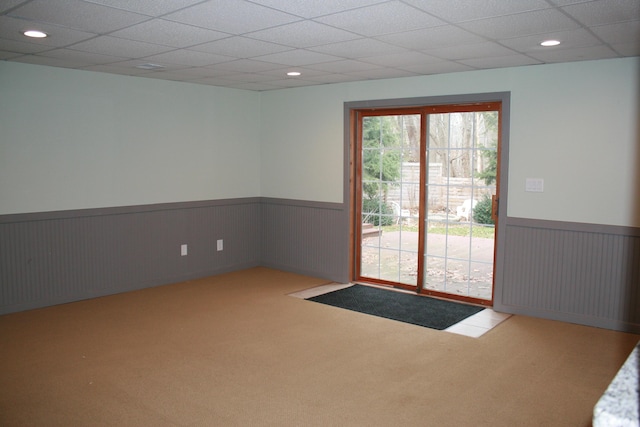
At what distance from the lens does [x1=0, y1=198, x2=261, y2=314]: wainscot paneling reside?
16.0 ft

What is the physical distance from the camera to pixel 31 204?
4906 millimetres

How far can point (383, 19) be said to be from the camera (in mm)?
3182

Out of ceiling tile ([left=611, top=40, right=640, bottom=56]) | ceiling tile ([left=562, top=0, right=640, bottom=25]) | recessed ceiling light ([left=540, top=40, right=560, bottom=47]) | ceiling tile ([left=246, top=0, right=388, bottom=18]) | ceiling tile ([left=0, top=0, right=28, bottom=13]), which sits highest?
ceiling tile ([left=0, top=0, right=28, bottom=13])

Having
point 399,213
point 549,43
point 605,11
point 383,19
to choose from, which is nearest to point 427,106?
point 399,213

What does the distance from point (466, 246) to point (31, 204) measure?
4216 mm

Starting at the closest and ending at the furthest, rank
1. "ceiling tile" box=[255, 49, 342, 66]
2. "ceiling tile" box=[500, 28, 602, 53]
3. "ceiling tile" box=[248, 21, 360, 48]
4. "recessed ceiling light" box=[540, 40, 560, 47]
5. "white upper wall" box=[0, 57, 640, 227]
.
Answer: "ceiling tile" box=[248, 21, 360, 48] → "ceiling tile" box=[500, 28, 602, 53] → "recessed ceiling light" box=[540, 40, 560, 47] → "ceiling tile" box=[255, 49, 342, 66] → "white upper wall" box=[0, 57, 640, 227]

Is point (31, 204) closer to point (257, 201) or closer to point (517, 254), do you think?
point (257, 201)

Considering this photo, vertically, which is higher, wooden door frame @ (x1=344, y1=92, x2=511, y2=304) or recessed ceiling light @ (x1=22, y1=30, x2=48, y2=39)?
recessed ceiling light @ (x1=22, y1=30, x2=48, y2=39)

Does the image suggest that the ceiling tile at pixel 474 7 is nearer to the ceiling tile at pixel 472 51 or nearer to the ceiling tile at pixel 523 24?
the ceiling tile at pixel 523 24

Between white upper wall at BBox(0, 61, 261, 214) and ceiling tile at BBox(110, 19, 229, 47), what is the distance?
5.73 feet

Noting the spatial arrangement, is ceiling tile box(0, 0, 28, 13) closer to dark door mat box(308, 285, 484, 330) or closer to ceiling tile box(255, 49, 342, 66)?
ceiling tile box(255, 49, 342, 66)

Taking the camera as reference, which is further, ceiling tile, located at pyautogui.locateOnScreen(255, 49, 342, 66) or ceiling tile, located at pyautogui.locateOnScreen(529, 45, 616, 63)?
ceiling tile, located at pyautogui.locateOnScreen(255, 49, 342, 66)

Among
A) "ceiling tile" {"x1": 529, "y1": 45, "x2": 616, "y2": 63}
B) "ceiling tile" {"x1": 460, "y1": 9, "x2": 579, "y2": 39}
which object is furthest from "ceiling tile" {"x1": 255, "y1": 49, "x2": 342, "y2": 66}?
"ceiling tile" {"x1": 529, "y1": 45, "x2": 616, "y2": 63}

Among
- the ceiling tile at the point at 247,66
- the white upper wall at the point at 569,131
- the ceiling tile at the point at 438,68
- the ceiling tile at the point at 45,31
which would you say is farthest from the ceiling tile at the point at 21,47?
Answer: the white upper wall at the point at 569,131
